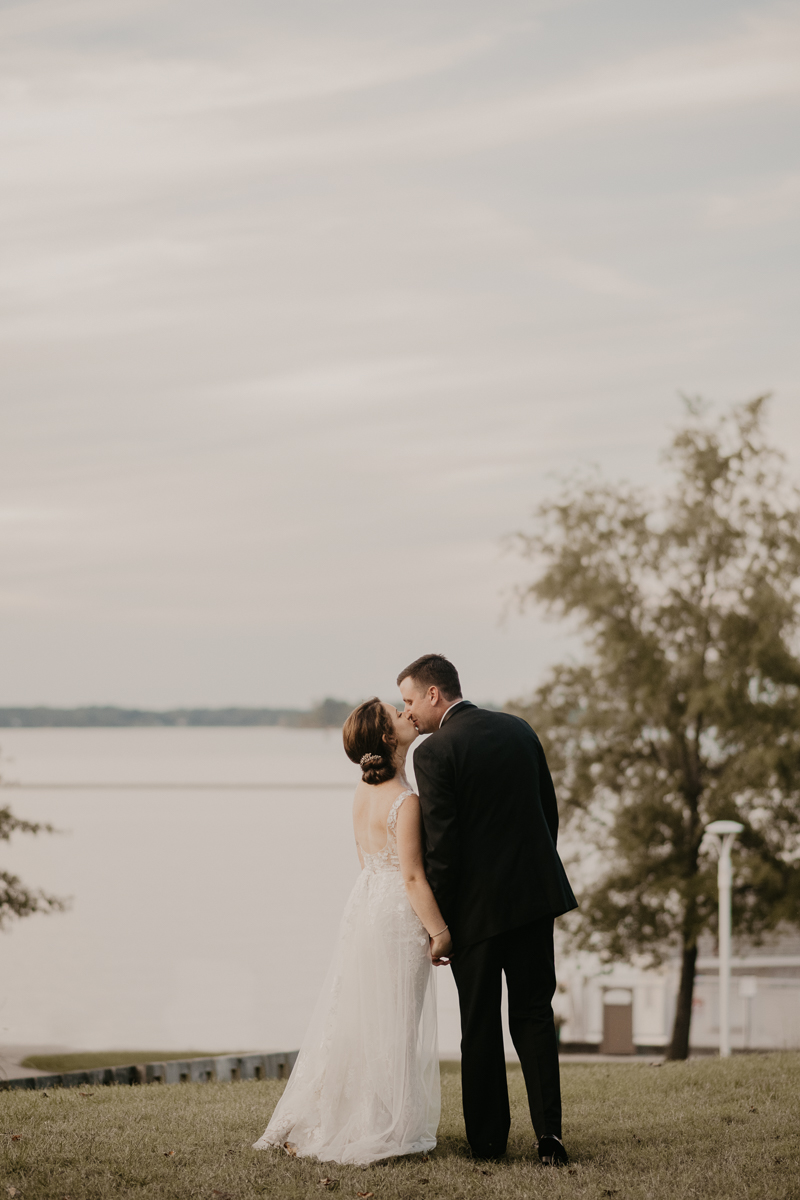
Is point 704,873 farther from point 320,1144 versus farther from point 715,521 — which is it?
point 320,1144

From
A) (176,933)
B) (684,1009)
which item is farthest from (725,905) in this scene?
(176,933)

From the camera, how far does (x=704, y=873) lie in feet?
64.0

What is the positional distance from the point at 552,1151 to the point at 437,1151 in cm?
59

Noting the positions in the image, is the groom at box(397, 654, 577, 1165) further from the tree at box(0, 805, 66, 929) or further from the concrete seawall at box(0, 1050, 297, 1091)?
the tree at box(0, 805, 66, 929)

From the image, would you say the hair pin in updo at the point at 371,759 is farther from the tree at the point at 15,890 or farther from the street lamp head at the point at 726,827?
the street lamp head at the point at 726,827

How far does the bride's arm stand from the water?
40.4 ft

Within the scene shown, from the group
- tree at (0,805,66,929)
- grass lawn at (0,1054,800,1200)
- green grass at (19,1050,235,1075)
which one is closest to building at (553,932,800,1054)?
green grass at (19,1050,235,1075)

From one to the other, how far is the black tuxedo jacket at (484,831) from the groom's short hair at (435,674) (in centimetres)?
20

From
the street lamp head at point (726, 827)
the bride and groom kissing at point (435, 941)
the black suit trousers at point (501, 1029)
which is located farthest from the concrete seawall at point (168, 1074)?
the street lamp head at point (726, 827)

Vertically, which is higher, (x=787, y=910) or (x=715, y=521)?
(x=715, y=521)

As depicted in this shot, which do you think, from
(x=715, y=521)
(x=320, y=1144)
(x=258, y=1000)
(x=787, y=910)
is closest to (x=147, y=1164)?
(x=320, y=1144)

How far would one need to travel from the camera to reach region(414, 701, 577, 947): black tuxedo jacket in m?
5.64

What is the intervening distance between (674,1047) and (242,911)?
37.7 metres

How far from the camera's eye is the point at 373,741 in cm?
578
